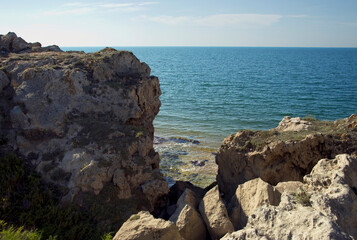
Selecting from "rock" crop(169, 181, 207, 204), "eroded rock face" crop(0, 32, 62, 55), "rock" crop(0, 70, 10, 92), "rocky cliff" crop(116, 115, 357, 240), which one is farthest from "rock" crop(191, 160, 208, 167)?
"rock" crop(0, 70, 10, 92)

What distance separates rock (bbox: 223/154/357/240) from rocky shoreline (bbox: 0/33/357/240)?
0.09 ft

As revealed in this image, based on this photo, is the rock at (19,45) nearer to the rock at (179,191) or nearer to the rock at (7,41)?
the rock at (7,41)

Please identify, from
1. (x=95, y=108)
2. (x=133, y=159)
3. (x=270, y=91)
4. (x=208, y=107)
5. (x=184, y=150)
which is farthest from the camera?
(x=270, y=91)

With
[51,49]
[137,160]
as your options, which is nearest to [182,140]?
[51,49]

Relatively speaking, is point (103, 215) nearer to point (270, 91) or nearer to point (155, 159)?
point (155, 159)

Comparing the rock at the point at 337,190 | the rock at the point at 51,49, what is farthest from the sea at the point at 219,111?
the rock at the point at 51,49

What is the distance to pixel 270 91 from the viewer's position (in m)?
54.8

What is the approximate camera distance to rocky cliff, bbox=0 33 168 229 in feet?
38.9

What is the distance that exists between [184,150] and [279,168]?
1238 centimetres

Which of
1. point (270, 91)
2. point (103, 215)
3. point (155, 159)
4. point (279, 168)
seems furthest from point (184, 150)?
point (270, 91)

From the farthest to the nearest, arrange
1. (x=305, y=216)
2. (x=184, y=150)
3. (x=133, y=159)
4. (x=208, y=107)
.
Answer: (x=208, y=107) → (x=184, y=150) → (x=133, y=159) → (x=305, y=216)

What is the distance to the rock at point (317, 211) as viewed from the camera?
6223mm

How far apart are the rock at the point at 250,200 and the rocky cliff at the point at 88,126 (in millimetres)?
3379

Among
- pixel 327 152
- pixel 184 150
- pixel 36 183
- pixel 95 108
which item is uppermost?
pixel 95 108
